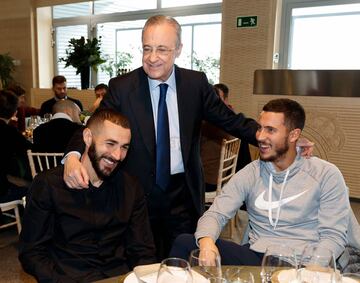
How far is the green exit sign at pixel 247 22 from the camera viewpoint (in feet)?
18.5

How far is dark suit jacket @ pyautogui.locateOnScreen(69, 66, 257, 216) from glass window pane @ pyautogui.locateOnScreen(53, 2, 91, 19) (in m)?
6.77

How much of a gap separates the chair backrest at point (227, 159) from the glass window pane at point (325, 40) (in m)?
2.72

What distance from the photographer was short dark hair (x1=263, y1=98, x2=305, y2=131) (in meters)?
1.93

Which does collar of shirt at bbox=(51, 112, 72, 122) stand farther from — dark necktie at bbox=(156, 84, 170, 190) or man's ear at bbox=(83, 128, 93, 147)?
man's ear at bbox=(83, 128, 93, 147)

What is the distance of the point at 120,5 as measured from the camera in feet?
25.1

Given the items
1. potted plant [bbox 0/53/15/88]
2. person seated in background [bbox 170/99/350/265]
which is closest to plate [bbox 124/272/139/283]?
person seated in background [bbox 170/99/350/265]

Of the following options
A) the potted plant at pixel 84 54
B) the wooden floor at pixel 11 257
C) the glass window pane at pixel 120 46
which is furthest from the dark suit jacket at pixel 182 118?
the glass window pane at pixel 120 46

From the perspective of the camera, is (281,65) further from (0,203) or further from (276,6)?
(0,203)

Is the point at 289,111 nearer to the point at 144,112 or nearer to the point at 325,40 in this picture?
the point at 144,112

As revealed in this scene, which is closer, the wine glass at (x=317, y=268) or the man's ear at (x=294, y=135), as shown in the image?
the wine glass at (x=317, y=268)

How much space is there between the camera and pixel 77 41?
6.98m

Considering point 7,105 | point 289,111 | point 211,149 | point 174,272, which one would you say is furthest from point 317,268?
point 7,105

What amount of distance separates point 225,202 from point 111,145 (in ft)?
2.23

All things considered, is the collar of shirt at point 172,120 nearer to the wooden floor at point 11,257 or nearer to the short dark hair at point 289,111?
the short dark hair at point 289,111
